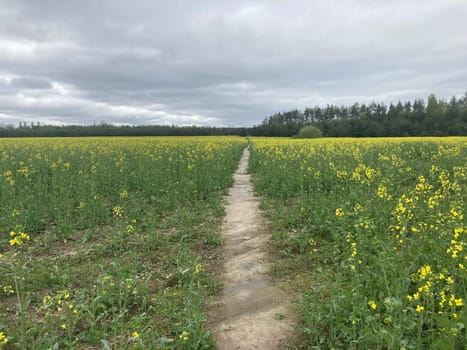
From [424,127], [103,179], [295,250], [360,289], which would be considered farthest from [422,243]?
[424,127]

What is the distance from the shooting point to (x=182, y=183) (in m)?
11.1

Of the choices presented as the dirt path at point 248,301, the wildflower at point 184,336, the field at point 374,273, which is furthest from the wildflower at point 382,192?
the wildflower at point 184,336

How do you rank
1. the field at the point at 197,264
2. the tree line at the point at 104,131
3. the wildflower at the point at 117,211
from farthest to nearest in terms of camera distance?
the tree line at the point at 104,131 → the wildflower at the point at 117,211 → the field at the point at 197,264

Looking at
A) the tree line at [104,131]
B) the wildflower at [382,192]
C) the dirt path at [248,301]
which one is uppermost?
the tree line at [104,131]

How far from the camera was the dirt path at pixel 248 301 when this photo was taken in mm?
3520

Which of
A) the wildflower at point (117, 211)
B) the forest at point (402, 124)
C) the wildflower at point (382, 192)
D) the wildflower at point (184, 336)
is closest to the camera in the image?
the wildflower at point (184, 336)

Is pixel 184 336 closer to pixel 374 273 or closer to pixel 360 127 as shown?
pixel 374 273

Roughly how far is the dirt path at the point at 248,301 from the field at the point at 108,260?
0.25m

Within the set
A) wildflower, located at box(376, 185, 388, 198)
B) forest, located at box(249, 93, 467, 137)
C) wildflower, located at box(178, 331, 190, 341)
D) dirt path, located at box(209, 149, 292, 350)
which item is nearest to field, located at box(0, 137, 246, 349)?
wildflower, located at box(178, 331, 190, 341)

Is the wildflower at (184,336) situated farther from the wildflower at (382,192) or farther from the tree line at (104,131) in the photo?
the tree line at (104,131)

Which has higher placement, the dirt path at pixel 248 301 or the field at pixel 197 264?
the field at pixel 197 264

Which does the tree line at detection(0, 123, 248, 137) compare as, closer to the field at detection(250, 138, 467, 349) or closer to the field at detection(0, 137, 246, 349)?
the field at detection(0, 137, 246, 349)

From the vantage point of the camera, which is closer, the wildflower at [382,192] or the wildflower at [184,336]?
the wildflower at [184,336]

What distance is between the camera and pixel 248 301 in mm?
4289
